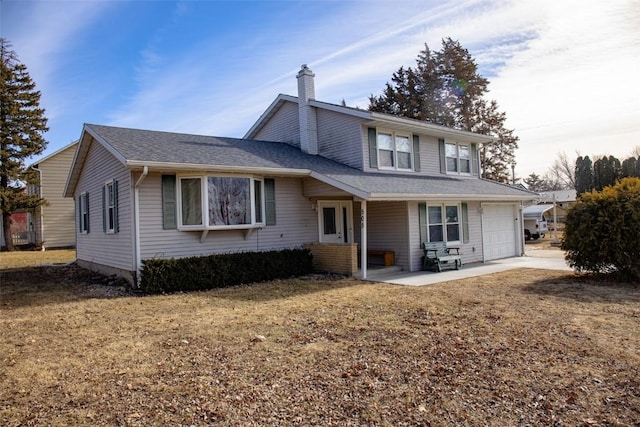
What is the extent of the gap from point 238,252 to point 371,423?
28.6 feet

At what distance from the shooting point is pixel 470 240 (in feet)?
49.9

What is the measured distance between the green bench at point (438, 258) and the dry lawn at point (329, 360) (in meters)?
3.83

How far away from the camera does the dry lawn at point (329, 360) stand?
382 centimetres

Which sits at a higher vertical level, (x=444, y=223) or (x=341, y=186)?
(x=341, y=186)

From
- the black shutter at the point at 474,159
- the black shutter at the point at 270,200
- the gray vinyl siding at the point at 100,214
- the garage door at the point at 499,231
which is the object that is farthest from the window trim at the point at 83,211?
the black shutter at the point at 474,159

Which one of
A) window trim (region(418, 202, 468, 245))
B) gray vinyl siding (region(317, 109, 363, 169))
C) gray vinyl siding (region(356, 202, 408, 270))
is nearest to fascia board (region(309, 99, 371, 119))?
gray vinyl siding (region(317, 109, 363, 169))

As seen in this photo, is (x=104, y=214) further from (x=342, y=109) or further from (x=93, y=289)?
(x=342, y=109)

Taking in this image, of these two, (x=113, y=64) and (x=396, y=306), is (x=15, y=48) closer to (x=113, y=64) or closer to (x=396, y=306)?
(x=113, y=64)

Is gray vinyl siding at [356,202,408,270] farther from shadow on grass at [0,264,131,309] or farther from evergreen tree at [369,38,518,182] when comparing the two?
evergreen tree at [369,38,518,182]

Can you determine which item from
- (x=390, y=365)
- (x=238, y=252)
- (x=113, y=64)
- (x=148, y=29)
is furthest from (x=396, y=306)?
(x=113, y=64)

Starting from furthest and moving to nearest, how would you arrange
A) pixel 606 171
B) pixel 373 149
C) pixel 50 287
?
1. pixel 606 171
2. pixel 373 149
3. pixel 50 287

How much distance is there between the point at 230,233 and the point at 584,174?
1948 inches

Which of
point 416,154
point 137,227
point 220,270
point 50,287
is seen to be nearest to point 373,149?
point 416,154

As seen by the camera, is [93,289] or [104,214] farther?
[104,214]
